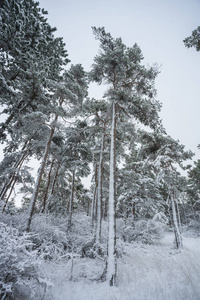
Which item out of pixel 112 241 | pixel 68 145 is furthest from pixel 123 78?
pixel 112 241

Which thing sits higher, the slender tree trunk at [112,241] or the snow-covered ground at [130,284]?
the slender tree trunk at [112,241]

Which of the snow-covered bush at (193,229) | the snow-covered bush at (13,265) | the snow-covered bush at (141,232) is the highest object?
the snow-covered bush at (193,229)

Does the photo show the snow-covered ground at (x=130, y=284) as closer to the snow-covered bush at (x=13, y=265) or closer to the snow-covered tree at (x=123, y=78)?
the snow-covered bush at (x=13, y=265)

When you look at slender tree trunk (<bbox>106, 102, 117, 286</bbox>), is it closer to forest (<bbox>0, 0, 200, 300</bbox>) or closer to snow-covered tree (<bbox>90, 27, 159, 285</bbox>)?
forest (<bbox>0, 0, 200, 300</bbox>)

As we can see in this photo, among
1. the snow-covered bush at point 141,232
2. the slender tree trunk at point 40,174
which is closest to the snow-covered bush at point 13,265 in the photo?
the slender tree trunk at point 40,174

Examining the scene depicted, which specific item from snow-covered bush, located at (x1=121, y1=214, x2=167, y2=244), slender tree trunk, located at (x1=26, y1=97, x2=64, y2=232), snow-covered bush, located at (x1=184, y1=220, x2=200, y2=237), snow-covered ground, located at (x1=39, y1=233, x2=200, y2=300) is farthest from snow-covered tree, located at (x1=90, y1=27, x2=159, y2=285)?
snow-covered bush, located at (x1=184, y1=220, x2=200, y2=237)

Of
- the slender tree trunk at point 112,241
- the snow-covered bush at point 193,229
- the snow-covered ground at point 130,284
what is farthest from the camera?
the snow-covered bush at point 193,229

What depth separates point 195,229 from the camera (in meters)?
25.4

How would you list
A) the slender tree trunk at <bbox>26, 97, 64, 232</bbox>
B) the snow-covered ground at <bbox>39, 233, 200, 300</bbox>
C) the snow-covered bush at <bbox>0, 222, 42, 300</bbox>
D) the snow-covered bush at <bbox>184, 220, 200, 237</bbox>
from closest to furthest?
1. the snow-covered bush at <bbox>0, 222, 42, 300</bbox>
2. the snow-covered ground at <bbox>39, 233, 200, 300</bbox>
3. the slender tree trunk at <bbox>26, 97, 64, 232</bbox>
4. the snow-covered bush at <bbox>184, 220, 200, 237</bbox>

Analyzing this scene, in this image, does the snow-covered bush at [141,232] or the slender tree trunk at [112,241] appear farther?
the snow-covered bush at [141,232]

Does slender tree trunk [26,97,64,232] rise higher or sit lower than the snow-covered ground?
higher

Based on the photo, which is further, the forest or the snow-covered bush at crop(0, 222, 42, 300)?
the forest

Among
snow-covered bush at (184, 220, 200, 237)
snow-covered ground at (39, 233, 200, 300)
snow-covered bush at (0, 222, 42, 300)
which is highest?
snow-covered bush at (184, 220, 200, 237)

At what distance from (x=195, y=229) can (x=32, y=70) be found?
32.6 m
